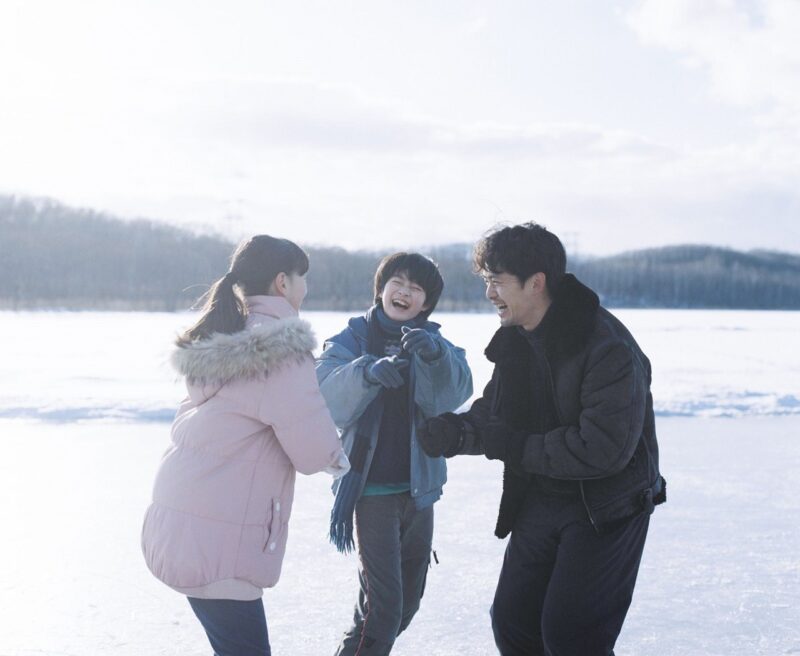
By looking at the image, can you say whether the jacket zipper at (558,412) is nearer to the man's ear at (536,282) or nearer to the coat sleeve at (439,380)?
the man's ear at (536,282)

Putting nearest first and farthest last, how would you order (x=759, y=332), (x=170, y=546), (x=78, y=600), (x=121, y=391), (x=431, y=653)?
1. (x=170, y=546)
2. (x=431, y=653)
3. (x=78, y=600)
4. (x=121, y=391)
5. (x=759, y=332)

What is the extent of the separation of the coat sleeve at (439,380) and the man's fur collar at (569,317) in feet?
1.45

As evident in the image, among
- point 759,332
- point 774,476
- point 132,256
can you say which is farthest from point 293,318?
point 132,256

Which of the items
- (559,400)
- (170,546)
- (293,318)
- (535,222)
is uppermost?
(535,222)

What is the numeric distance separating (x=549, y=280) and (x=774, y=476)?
4.32m

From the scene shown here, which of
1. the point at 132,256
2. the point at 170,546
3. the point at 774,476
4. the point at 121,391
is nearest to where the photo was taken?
the point at 170,546

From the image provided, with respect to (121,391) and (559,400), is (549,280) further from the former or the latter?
(121,391)

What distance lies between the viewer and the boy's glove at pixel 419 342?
229 centimetres

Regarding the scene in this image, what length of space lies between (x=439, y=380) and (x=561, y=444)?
23.1 inches

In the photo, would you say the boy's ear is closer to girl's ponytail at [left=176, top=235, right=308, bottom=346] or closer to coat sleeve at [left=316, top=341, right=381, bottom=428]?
girl's ponytail at [left=176, top=235, right=308, bottom=346]

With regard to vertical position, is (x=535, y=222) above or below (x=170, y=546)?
above

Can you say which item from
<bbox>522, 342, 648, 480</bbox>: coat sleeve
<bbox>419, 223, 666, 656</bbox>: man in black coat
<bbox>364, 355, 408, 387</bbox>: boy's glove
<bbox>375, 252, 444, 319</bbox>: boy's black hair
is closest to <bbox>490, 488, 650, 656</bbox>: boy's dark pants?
<bbox>419, 223, 666, 656</bbox>: man in black coat

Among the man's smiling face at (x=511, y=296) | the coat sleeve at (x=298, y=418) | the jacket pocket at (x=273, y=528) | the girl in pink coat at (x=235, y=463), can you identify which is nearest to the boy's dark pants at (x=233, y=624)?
the girl in pink coat at (x=235, y=463)

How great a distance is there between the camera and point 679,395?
973cm
